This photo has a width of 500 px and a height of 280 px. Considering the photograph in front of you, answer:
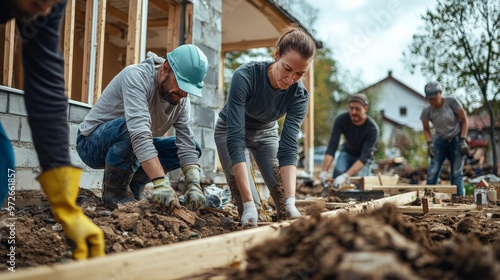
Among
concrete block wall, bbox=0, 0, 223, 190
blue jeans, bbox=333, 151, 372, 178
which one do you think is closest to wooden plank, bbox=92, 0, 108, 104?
concrete block wall, bbox=0, 0, 223, 190

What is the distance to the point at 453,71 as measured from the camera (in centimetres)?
1058

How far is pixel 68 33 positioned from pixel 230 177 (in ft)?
7.19

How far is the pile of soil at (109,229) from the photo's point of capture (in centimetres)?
215

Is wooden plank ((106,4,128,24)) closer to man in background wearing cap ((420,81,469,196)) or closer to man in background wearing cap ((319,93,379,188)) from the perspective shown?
man in background wearing cap ((319,93,379,188))

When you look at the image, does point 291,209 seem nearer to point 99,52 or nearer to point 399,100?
point 99,52

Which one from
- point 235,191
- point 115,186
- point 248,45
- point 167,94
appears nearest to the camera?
point 167,94

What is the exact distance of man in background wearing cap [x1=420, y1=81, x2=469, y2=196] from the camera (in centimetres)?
667

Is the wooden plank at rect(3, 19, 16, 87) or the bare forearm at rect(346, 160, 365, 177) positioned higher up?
the wooden plank at rect(3, 19, 16, 87)

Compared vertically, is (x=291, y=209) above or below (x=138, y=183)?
below

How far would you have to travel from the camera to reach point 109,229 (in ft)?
8.27

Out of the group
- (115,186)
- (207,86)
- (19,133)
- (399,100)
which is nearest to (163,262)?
(115,186)

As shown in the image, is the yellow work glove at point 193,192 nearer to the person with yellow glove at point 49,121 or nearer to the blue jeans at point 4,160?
the blue jeans at point 4,160

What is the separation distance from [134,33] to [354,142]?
3.65 metres

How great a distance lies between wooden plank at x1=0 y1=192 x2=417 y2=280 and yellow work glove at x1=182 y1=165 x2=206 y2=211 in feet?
3.37
